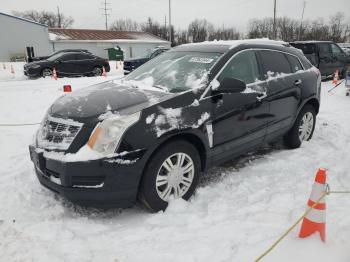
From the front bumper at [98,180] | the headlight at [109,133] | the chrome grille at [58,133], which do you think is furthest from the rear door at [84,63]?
the headlight at [109,133]

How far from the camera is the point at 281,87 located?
4816 millimetres

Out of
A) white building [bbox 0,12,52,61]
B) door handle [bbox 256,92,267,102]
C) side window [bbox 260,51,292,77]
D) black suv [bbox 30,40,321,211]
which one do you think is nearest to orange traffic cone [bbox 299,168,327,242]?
black suv [bbox 30,40,321,211]

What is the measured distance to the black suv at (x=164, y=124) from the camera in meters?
3.11

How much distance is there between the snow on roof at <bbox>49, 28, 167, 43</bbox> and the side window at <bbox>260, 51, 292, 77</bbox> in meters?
38.9

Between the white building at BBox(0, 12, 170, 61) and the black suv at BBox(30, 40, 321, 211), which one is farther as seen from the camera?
the white building at BBox(0, 12, 170, 61)

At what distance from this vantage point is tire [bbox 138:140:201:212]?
10.8 ft

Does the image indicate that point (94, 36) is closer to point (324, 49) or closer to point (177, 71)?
point (324, 49)

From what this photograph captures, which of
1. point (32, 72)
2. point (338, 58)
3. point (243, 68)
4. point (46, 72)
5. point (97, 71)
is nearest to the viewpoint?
point (243, 68)

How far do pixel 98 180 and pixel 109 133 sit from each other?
Answer: 45 cm

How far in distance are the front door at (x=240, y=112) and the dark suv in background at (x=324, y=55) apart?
35.4ft

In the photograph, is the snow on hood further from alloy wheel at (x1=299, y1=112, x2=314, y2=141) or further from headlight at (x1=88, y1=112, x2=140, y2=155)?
alloy wheel at (x1=299, y1=112, x2=314, y2=141)

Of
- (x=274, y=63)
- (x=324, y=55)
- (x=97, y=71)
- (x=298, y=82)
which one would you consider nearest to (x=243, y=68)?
(x=274, y=63)

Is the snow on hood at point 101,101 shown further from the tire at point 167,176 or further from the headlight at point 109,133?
the tire at point 167,176

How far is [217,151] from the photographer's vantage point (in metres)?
3.94
